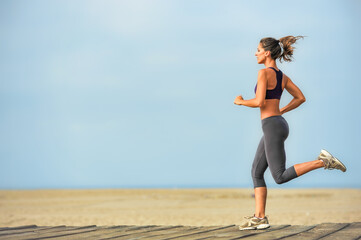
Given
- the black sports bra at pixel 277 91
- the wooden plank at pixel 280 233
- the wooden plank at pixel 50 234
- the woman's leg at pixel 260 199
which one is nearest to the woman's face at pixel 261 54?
the black sports bra at pixel 277 91

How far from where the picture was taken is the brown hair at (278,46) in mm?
6273

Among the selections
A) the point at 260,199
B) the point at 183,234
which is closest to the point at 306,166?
the point at 260,199

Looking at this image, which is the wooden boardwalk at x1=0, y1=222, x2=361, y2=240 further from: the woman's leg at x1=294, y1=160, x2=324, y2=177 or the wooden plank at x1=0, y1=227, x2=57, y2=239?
the woman's leg at x1=294, y1=160, x2=324, y2=177

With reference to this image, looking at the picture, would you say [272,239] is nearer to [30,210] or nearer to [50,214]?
[50,214]

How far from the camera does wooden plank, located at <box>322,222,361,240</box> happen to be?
5.53 m

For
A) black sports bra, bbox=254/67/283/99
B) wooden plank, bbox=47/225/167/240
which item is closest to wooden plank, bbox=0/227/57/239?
wooden plank, bbox=47/225/167/240

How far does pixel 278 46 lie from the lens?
20.7 feet

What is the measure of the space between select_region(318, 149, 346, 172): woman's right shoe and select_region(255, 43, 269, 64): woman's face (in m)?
1.41

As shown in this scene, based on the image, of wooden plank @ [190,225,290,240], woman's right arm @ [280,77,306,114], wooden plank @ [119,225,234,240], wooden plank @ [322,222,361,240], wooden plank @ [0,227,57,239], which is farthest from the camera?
woman's right arm @ [280,77,306,114]

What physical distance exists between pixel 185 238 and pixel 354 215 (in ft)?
41.2

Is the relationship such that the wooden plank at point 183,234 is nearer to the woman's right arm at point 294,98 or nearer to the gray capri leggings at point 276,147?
the gray capri leggings at point 276,147

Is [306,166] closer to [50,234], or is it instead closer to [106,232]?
[106,232]

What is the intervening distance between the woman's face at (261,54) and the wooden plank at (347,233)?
7.62 ft

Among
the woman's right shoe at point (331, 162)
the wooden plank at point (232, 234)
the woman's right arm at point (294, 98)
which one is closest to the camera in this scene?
the wooden plank at point (232, 234)
